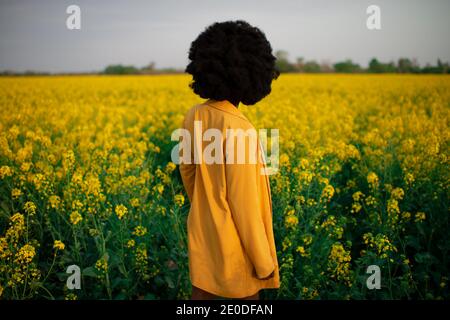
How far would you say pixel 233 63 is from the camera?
1751 millimetres

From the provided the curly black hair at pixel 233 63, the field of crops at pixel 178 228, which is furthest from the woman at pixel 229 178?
the field of crops at pixel 178 228

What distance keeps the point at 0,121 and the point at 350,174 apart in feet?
14.1

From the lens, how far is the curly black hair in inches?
69.4

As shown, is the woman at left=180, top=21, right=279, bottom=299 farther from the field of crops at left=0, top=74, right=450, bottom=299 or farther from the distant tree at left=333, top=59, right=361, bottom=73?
the distant tree at left=333, top=59, right=361, bottom=73

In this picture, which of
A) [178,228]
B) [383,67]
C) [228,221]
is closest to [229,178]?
[228,221]

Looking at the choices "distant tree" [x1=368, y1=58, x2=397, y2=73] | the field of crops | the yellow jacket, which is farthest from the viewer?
"distant tree" [x1=368, y1=58, x2=397, y2=73]

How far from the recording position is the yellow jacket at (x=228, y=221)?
5.74 feet

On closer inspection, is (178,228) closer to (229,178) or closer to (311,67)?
(229,178)

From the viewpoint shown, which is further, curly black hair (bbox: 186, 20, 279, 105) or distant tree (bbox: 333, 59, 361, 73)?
distant tree (bbox: 333, 59, 361, 73)

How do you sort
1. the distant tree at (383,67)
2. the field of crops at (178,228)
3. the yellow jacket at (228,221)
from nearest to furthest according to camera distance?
the yellow jacket at (228,221), the field of crops at (178,228), the distant tree at (383,67)

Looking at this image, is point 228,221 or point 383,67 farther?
point 383,67

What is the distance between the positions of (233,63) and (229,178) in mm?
455

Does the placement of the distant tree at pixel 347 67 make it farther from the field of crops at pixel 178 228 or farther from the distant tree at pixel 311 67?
the field of crops at pixel 178 228

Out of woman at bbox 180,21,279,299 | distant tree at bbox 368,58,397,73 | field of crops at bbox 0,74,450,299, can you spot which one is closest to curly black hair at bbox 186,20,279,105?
woman at bbox 180,21,279,299
